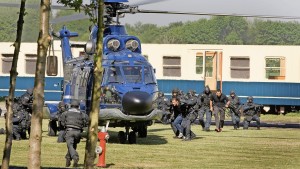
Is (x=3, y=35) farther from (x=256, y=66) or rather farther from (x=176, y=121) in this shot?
(x=176, y=121)

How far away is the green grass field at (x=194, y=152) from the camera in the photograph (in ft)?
77.7

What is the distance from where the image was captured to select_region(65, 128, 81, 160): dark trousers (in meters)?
21.8

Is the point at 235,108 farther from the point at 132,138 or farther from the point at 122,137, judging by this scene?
the point at 122,137

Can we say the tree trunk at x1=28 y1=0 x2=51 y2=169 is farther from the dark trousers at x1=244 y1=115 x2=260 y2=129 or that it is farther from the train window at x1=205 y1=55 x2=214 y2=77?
the train window at x1=205 y1=55 x2=214 y2=77

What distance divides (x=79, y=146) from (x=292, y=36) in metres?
94.9

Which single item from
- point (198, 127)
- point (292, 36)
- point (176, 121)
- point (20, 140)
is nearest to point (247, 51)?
point (198, 127)

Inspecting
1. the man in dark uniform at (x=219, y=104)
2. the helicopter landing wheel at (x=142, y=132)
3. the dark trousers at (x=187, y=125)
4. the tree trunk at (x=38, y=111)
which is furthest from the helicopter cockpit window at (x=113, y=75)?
the tree trunk at (x=38, y=111)

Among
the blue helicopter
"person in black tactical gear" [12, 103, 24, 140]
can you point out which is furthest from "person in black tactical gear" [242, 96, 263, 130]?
"person in black tactical gear" [12, 103, 24, 140]

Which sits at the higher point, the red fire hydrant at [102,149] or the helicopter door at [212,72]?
the helicopter door at [212,72]

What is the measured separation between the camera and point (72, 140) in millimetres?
22141

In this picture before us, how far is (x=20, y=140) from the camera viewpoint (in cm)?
3092

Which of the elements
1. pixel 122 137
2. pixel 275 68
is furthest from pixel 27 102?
pixel 275 68

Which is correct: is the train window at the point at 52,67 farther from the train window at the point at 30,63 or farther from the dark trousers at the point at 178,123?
the train window at the point at 30,63

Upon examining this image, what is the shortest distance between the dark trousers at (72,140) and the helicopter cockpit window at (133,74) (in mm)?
6664
